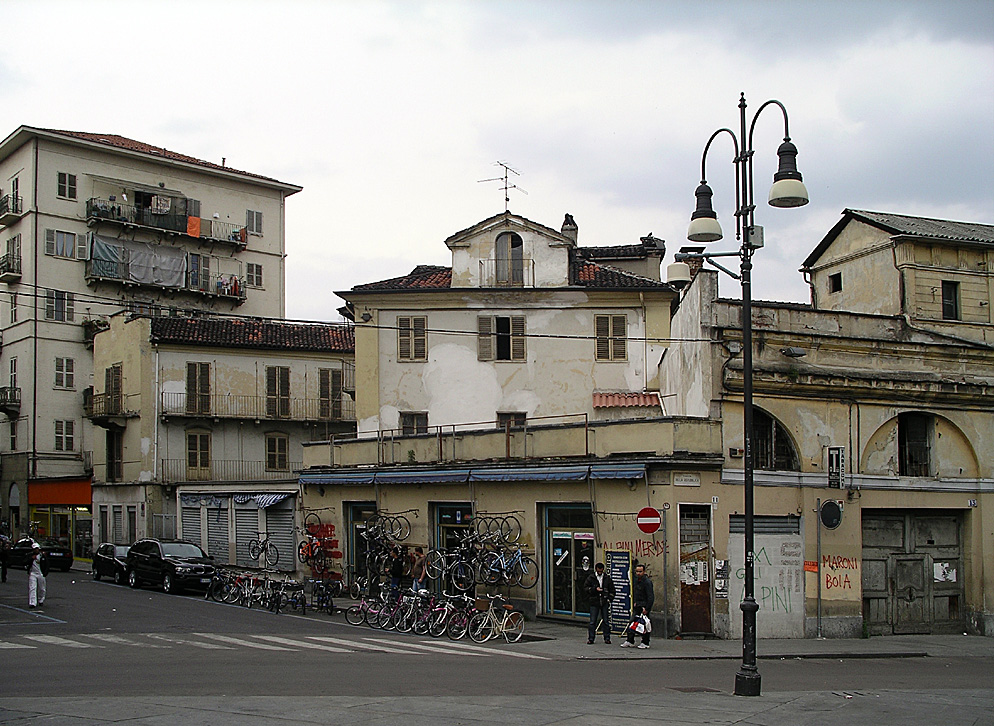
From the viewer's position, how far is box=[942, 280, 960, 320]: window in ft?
101

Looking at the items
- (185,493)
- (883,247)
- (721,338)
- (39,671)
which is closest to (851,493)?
(721,338)

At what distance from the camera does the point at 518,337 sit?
37.7 m

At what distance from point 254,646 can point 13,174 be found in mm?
45938

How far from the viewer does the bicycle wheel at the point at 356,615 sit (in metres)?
25.3

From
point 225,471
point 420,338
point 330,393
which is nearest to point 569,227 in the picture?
point 420,338

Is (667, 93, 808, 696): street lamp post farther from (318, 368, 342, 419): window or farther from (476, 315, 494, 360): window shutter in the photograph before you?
(318, 368, 342, 419): window

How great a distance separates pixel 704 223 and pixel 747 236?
70 centimetres

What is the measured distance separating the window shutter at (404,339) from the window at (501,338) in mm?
2534

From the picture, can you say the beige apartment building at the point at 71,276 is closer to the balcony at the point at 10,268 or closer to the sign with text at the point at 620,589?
the balcony at the point at 10,268

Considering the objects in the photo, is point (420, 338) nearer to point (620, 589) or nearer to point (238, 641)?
point (620, 589)

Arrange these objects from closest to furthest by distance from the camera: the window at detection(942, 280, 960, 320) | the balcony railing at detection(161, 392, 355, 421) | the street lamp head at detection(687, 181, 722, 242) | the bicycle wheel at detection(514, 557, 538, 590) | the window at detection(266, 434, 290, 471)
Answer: the street lamp head at detection(687, 181, 722, 242), the bicycle wheel at detection(514, 557, 538, 590), the window at detection(942, 280, 960, 320), the balcony railing at detection(161, 392, 355, 421), the window at detection(266, 434, 290, 471)

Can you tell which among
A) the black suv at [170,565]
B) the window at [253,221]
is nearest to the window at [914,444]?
the black suv at [170,565]

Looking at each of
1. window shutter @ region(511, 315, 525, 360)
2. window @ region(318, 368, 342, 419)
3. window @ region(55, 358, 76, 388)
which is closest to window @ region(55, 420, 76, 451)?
window @ region(55, 358, 76, 388)

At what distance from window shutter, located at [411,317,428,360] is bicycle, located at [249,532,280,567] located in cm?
833
